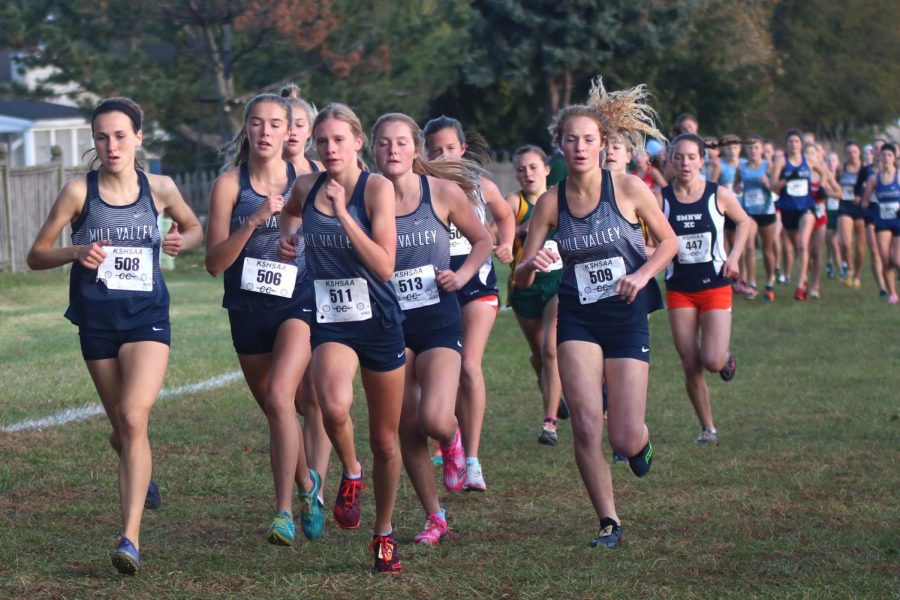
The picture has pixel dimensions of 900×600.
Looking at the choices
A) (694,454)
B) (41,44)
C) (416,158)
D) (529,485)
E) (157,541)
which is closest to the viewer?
(157,541)

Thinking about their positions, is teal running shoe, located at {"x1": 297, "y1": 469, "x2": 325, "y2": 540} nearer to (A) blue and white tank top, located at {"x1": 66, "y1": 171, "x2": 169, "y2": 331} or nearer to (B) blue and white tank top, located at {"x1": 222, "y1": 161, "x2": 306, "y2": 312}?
(B) blue and white tank top, located at {"x1": 222, "y1": 161, "x2": 306, "y2": 312}

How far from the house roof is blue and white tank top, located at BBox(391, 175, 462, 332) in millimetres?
39609

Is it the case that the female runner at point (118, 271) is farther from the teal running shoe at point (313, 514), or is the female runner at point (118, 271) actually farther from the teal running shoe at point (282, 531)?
the teal running shoe at point (313, 514)

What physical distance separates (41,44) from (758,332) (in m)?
19.2

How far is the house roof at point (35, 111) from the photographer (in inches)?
1780

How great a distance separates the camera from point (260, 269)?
7.30 metres

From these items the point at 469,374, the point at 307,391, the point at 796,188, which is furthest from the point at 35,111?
the point at 307,391

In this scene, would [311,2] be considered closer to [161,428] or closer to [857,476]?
[161,428]

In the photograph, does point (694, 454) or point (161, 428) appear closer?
point (694, 454)

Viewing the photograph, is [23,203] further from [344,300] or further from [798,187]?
[344,300]

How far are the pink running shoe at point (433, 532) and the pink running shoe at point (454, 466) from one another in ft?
2.97

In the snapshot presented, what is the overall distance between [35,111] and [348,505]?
41.6m

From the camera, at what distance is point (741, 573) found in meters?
6.51

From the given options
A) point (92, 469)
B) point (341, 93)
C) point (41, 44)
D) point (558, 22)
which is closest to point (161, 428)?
point (92, 469)
